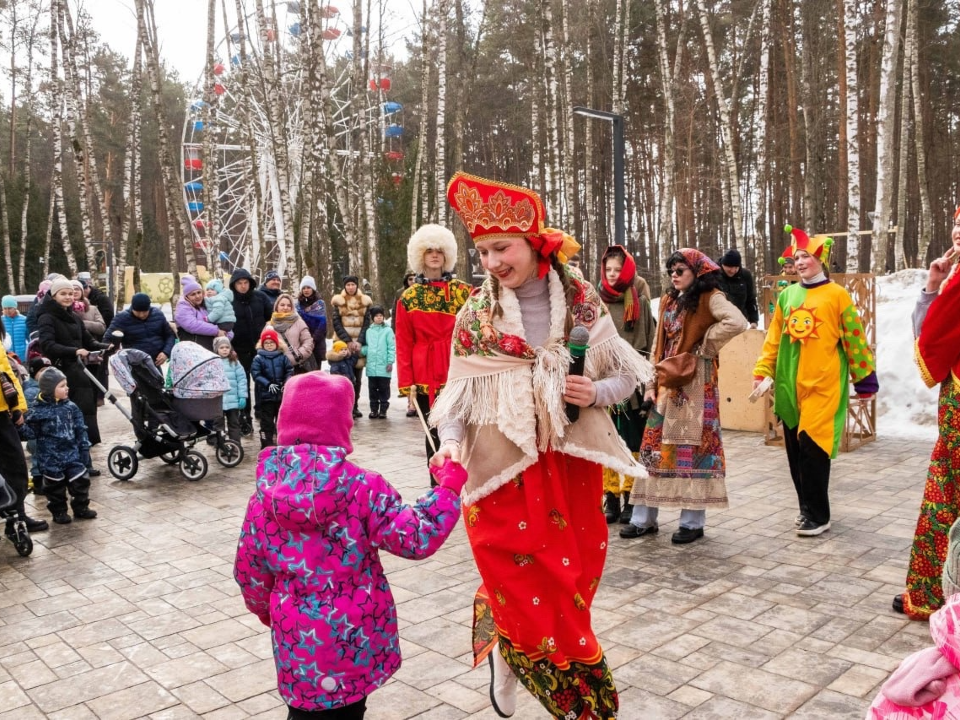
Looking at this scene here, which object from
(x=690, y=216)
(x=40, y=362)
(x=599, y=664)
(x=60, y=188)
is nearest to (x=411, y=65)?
(x=690, y=216)

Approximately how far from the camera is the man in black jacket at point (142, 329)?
9.21 m

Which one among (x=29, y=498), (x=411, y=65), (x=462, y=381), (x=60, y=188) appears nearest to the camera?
(x=462, y=381)

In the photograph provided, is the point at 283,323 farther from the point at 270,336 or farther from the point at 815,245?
the point at 815,245

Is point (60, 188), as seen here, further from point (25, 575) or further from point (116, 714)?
point (116, 714)

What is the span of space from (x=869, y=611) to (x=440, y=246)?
12.5ft

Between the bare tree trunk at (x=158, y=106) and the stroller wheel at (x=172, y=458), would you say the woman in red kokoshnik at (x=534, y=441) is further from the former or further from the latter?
the bare tree trunk at (x=158, y=106)

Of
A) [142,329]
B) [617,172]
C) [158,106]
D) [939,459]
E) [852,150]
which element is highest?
[158,106]

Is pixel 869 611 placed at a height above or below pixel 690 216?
below

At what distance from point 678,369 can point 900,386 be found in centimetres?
613

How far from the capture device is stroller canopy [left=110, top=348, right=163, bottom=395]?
322 inches

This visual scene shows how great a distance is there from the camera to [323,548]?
251cm

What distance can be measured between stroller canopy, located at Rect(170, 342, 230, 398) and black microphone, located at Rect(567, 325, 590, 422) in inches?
237

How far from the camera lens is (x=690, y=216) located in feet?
91.4

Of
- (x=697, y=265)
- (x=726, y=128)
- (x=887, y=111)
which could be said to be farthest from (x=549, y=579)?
(x=726, y=128)
